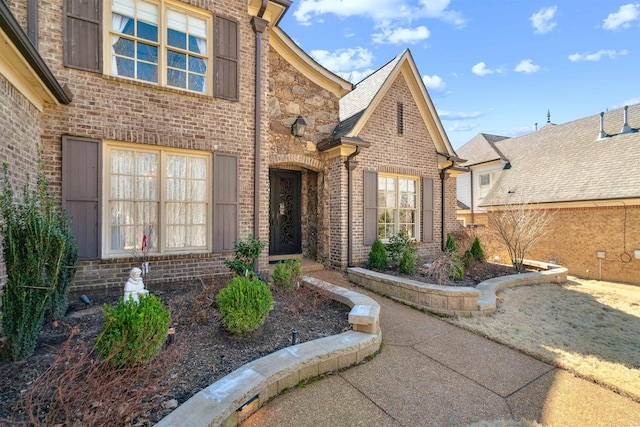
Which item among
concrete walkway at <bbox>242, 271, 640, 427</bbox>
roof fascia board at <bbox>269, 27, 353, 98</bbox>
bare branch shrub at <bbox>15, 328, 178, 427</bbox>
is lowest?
concrete walkway at <bbox>242, 271, 640, 427</bbox>

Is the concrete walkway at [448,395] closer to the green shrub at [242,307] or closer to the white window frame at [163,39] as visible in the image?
the green shrub at [242,307]

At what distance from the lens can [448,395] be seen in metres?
2.83

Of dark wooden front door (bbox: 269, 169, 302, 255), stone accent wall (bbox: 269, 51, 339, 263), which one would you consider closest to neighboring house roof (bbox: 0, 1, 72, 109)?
stone accent wall (bbox: 269, 51, 339, 263)

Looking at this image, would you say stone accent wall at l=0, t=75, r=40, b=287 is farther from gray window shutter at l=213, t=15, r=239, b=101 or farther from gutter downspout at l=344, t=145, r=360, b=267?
gutter downspout at l=344, t=145, r=360, b=267

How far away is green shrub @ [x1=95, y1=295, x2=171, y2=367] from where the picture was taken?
2361mm

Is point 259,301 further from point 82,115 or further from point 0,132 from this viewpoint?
point 82,115

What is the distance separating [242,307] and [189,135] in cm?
378

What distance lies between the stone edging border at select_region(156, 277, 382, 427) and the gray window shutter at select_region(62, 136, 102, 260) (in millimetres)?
3891

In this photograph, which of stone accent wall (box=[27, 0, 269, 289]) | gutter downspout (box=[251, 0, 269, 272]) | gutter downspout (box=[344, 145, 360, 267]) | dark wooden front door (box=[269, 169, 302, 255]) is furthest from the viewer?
dark wooden front door (box=[269, 169, 302, 255])

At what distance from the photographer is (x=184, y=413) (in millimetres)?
1974

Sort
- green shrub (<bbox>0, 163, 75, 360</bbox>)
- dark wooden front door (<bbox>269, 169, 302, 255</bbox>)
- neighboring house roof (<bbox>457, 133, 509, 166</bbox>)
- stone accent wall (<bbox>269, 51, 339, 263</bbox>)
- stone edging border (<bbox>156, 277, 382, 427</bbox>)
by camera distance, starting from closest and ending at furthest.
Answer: stone edging border (<bbox>156, 277, 382, 427</bbox>)
green shrub (<bbox>0, 163, 75, 360</bbox>)
stone accent wall (<bbox>269, 51, 339, 263</bbox>)
dark wooden front door (<bbox>269, 169, 302, 255</bbox>)
neighboring house roof (<bbox>457, 133, 509, 166</bbox>)

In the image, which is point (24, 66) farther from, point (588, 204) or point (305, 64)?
point (588, 204)

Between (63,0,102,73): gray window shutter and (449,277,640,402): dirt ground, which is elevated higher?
(63,0,102,73): gray window shutter

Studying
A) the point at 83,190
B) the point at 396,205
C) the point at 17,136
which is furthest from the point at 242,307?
the point at 396,205
